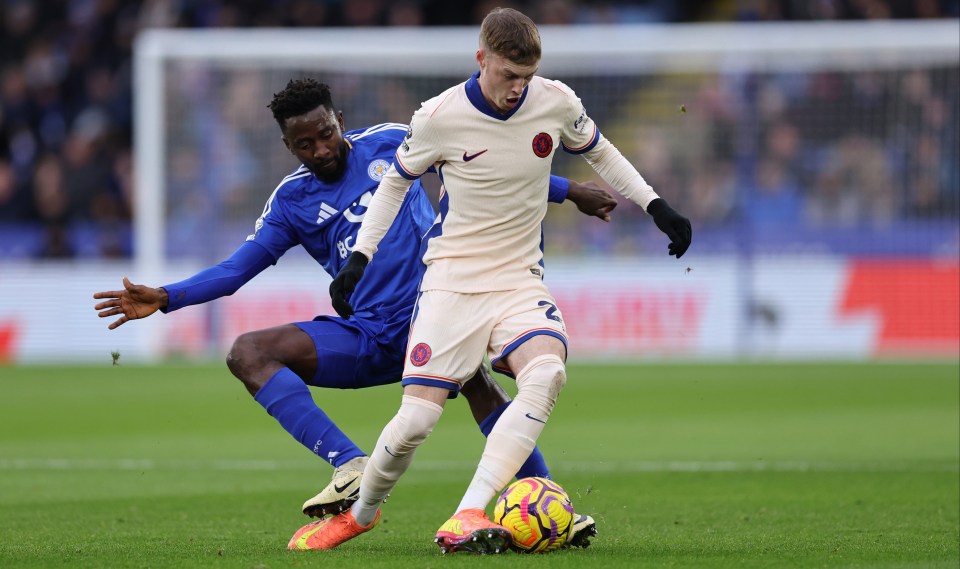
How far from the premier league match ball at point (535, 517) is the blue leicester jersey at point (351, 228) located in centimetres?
133

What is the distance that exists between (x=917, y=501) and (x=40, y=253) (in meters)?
14.6

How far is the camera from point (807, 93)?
1909 cm

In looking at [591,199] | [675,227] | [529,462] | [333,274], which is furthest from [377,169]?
[675,227]

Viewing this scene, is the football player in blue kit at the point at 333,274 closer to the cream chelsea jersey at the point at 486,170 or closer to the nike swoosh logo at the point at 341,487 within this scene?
the nike swoosh logo at the point at 341,487

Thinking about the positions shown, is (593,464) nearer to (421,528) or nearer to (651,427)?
(651,427)

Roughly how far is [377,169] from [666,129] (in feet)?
41.6

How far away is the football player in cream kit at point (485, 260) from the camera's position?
5.58 metres

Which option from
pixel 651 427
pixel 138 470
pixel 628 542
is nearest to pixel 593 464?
pixel 651 427

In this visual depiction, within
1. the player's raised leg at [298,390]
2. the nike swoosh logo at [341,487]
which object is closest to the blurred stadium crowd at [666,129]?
the player's raised leg at [298,390]

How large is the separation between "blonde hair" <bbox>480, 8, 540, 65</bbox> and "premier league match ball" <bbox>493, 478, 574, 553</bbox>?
168 cm

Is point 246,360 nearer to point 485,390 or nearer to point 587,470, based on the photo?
point 485,390

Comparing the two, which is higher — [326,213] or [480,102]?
[480,102]

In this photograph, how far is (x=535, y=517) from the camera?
5598 millimetres

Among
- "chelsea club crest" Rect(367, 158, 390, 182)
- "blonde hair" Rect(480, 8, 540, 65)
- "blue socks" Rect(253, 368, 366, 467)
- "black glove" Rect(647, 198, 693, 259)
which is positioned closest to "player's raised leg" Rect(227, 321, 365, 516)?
"blue socks" Rect(253, 368, 366, 467)
